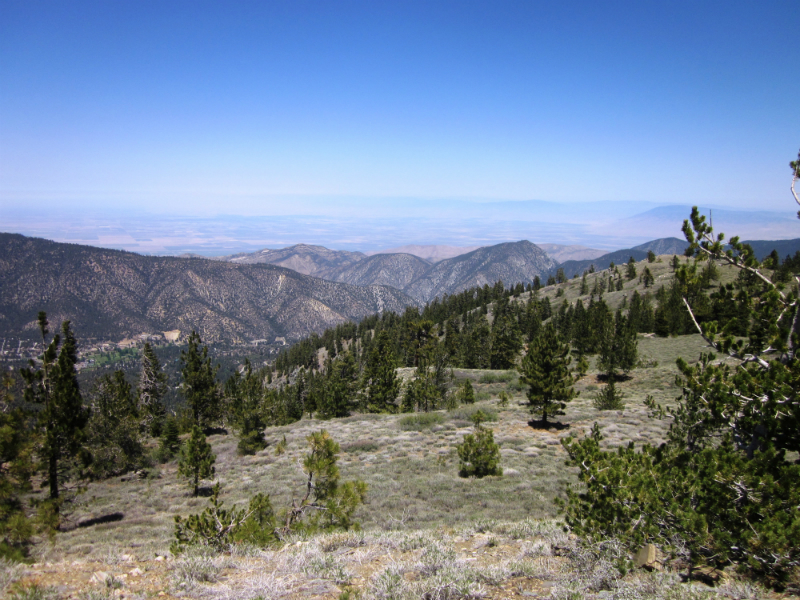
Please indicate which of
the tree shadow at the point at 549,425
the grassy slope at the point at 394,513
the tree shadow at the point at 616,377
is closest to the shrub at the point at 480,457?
the grassy slope at the point at 394,513

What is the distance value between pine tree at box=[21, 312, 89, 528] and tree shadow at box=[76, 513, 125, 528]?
1.83m

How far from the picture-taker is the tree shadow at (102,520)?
643 inches

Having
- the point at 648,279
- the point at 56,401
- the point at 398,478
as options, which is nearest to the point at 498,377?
the point at 398,478

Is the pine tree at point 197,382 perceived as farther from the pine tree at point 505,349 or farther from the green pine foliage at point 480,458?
the pine tree at point 505,349

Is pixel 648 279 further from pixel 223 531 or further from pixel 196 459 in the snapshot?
pixel 223 531

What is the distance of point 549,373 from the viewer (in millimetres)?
24797

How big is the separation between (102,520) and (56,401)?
587 cm

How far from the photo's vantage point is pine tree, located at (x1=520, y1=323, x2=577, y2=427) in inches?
976

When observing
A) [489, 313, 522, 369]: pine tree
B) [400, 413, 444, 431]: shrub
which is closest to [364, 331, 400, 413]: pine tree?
[400, 413, 444, 431]: shrub

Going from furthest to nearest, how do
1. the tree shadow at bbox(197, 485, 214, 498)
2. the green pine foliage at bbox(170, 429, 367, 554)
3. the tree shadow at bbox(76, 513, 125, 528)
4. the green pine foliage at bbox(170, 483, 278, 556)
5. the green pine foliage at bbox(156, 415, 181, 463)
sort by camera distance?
1. the green pine foliage at bbox(156, 415, 181, 463)
2. the tree shadow at bbox(197, 485, 214, 498)
3. the tree shadow at bbox(76, 513, 125, 528)
4. the green pine foliage at bbox(170, 429, 367, 554)
5. the green pine foliage at bbox(170, 483, 278, 556)

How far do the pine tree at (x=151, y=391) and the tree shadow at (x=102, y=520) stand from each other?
22996 mm

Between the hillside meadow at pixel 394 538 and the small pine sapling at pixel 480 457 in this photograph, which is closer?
the hillside meadow at pixel 394 538

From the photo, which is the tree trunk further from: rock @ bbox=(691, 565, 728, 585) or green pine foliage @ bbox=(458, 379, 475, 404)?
green pine foliage @ bbox=(458, 379, 475, 404)

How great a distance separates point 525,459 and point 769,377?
1523 cm
